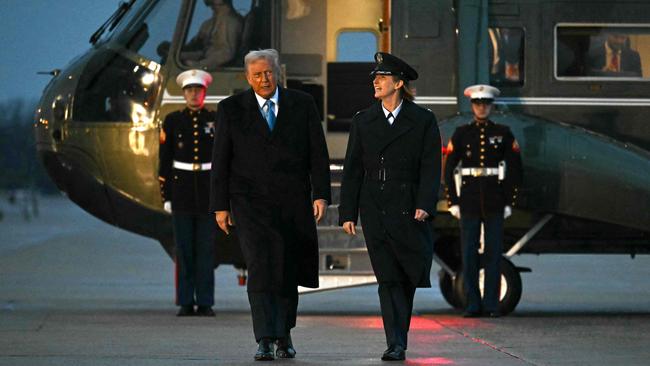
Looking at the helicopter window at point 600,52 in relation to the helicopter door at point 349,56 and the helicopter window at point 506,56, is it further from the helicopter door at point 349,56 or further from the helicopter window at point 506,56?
the helicopter door at point 349,56

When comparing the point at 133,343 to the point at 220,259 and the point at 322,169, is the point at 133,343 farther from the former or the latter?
the point at 220,259

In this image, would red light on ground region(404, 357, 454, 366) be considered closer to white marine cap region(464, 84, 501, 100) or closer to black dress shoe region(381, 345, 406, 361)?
black dress shoe region(381, 345, 406, 361)

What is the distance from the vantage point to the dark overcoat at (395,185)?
1034 cm

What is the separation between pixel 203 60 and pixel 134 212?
137 cm

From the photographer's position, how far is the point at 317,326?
13.2m

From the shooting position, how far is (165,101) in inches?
571

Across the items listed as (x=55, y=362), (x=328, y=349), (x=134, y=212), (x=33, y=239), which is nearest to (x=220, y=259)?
(x=134, y=212)

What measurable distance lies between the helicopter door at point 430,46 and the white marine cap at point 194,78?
159 cm

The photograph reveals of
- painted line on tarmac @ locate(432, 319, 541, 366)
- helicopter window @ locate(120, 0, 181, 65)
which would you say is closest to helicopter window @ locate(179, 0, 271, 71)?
helicopter window @ locate(120, 0, 181, 65)

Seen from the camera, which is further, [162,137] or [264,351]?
[162,137]

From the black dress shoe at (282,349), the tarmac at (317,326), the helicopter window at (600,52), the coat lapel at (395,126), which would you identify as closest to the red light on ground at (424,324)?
the tarmac at (317,326)

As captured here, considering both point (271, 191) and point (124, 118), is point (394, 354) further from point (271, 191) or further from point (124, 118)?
point (124, 118)

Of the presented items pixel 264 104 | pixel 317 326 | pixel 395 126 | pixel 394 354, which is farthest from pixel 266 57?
pixel 317 326

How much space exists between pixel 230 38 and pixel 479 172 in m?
2.32
